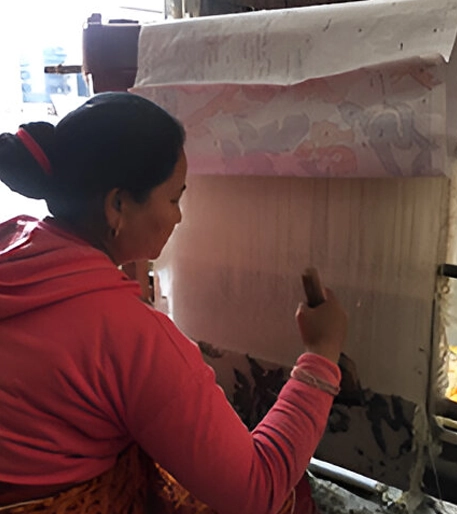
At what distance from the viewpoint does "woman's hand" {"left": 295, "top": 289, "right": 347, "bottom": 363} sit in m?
0.76

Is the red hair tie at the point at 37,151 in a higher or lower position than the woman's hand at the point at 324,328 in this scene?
higher

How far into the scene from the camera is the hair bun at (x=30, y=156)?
0.67 metres

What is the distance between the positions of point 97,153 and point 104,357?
22 cm

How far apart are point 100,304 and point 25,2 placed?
1.12 meters

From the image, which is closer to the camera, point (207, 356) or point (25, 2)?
point (207, 356)

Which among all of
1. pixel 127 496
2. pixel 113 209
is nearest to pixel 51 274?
pixel 113 209

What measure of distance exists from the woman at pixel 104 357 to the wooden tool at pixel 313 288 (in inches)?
4.9

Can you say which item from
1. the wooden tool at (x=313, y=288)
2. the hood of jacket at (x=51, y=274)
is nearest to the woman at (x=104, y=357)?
the hood of jacket at (x=51, y=274)

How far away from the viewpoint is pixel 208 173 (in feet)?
3.33

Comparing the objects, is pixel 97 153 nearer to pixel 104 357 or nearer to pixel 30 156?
pixel 30 156

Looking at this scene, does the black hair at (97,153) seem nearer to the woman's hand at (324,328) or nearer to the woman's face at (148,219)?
the woman's face at (148,219)

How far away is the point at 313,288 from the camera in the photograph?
0.82 m

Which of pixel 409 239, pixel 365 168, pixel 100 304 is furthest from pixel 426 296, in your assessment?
pixel 100 304

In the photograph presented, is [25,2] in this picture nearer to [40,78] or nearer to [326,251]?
[40,78]
